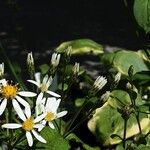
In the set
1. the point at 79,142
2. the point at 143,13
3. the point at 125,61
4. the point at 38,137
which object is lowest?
the point at 79,142

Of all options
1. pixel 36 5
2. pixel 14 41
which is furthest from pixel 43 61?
pixel 36 5

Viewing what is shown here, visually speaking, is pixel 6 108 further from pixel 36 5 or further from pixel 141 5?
pixel 36 5

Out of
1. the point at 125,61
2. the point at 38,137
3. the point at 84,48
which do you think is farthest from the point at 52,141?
the point at 84,48

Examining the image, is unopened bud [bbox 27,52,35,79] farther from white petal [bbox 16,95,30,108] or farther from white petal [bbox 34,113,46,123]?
white petal [bbox 34,113,46,123]

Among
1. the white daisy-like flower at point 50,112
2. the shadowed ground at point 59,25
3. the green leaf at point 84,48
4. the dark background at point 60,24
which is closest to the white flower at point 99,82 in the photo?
the white daisy-like flower at point 50,112

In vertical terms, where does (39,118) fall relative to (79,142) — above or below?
above

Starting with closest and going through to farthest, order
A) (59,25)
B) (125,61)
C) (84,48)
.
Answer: (125,61) < (84,48) < (59,25)

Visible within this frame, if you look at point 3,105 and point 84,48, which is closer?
point 3,105

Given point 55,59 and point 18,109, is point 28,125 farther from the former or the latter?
point 55,59
